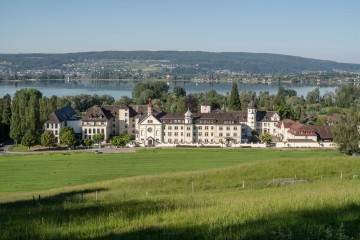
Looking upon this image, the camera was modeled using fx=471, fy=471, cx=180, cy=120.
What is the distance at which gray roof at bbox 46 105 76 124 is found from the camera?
7027cm

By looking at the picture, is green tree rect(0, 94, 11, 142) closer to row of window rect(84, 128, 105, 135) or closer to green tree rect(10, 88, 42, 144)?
green tree rect(10, 88, 42, 144)

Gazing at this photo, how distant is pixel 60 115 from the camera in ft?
239

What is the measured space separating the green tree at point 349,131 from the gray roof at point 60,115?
40526mm

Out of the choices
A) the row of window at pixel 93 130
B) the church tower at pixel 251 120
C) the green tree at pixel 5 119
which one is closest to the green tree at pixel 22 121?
the green tree at pixel 5 119

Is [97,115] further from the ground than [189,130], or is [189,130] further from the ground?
[97,115]

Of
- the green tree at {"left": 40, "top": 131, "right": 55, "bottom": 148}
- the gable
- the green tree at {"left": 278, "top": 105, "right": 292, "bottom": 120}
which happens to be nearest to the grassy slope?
the green tree at {"left": 40, "top": 131, "right": 55, "bottom": 148}

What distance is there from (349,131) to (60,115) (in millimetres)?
43315

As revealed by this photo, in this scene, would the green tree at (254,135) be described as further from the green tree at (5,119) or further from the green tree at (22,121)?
the green tree at (5,119)

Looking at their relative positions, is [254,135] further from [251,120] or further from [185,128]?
[185,128]

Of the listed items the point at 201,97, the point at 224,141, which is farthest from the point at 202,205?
the point at 201,97

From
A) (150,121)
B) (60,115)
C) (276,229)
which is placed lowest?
(150,121)

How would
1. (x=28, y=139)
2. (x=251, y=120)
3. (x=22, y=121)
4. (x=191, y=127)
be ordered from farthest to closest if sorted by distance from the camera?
(x=251, y=120), (x=191, y=127), (x=22, y=121), (x=28, y=139)

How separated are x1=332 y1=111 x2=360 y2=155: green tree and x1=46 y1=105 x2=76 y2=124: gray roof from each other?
133 ft

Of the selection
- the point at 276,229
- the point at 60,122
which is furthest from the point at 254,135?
the point at 276,229
